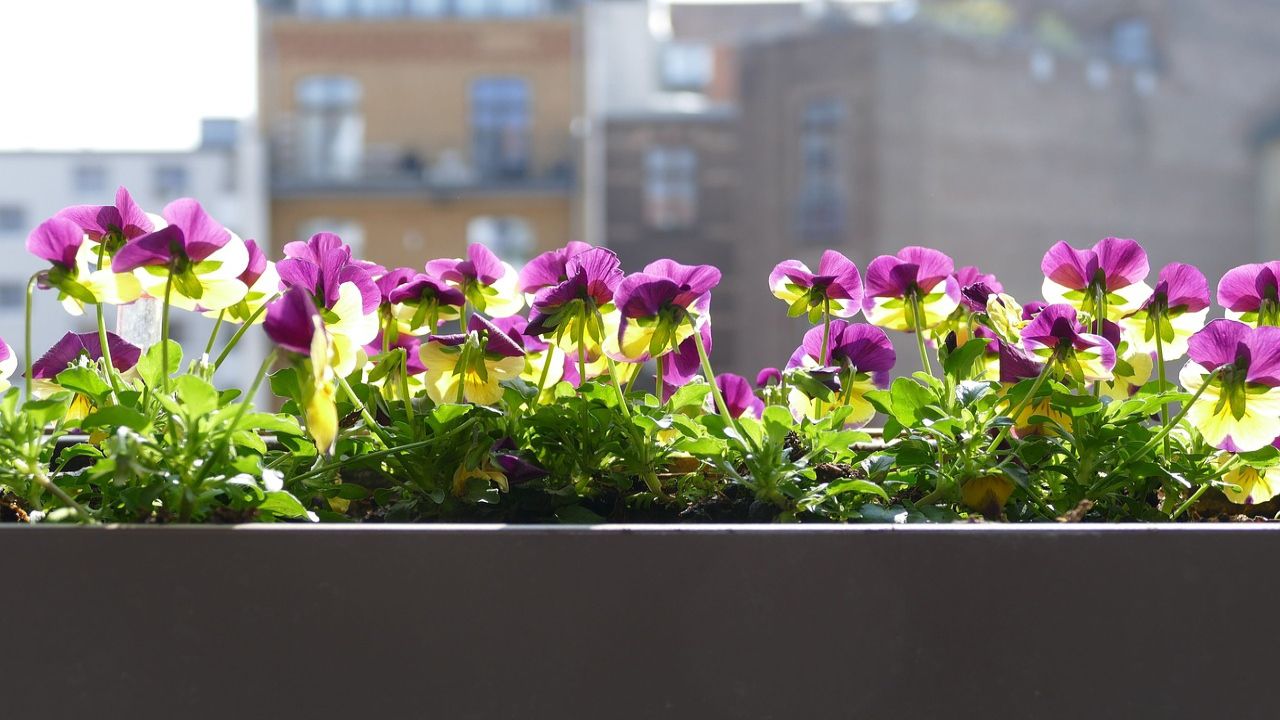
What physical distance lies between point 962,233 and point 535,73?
5213mm

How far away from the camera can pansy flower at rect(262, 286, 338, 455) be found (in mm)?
489

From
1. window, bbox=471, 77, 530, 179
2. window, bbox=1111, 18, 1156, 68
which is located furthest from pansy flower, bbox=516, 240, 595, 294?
window, bbox=1111, 18, 1156, 68

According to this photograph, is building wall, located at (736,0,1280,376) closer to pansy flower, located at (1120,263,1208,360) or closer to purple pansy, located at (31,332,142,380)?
pansy flower, located at (1120,263,1208,360)

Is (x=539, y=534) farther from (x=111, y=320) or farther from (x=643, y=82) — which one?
(x=643, y=82)

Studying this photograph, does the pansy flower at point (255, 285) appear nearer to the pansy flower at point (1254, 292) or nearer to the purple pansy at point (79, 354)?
the purple pansy at point (79, 354)

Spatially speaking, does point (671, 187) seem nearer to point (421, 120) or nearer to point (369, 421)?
point (421, 120)

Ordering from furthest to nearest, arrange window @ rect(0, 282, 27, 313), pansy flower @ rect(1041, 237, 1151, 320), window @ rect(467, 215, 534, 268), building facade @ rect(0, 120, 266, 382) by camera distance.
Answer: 1. window @ rect(0, 282, 27, 313)
2. building facade @ rect(0, 120, 266, 382)
3. window @ rect(467, 215, 534, 268)
4. pansy flower @ rect(1041, 237, 1151, 320)

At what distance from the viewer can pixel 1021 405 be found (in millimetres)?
Result: 624

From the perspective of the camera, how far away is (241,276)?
2.10 ft

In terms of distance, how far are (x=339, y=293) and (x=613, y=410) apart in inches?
5.9

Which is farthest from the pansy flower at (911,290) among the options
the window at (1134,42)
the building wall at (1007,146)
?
the window at (1134,42)

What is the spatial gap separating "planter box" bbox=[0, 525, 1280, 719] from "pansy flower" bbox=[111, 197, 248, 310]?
145mm

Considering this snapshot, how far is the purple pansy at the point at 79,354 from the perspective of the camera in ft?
2.33

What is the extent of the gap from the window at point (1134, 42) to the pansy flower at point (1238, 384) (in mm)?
15792
